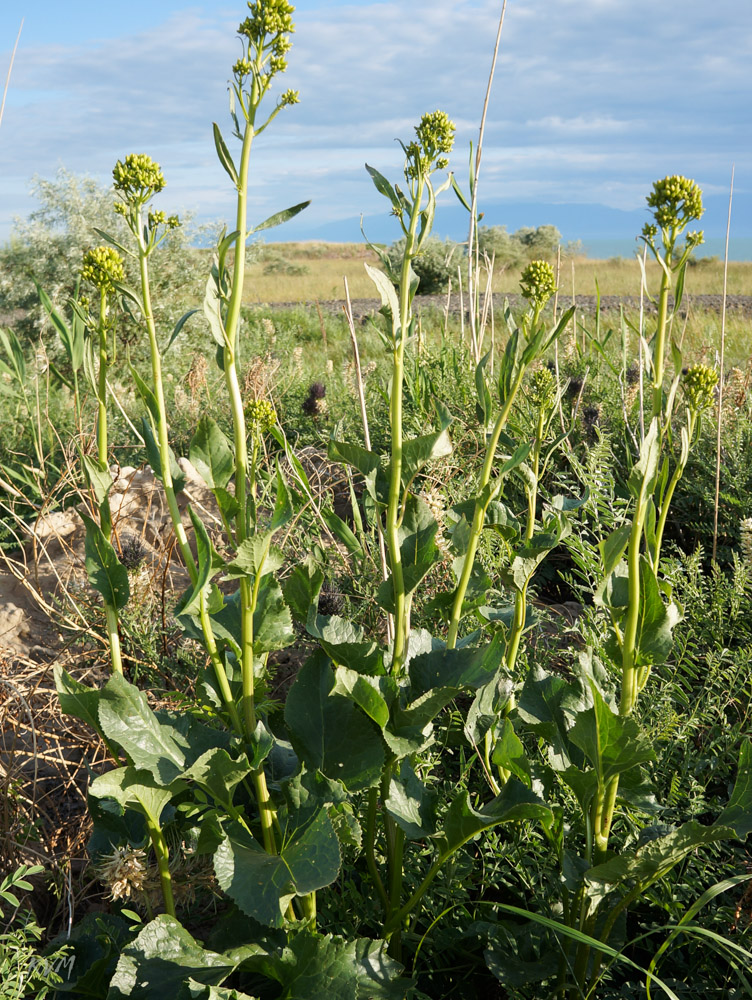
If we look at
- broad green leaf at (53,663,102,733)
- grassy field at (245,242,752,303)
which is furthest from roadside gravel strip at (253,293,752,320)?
broad green leaf at (53,663,102,733)

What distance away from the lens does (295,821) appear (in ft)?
3.61

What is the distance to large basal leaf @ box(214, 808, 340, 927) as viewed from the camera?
38.4 inches

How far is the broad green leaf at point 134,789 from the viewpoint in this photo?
1.02 meters

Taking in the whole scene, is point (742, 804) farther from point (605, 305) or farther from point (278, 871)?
point (605, 305)

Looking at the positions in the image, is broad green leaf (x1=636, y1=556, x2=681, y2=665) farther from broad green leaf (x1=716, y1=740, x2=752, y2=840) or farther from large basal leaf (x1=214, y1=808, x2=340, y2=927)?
large basal leaf (x1=214, y1=808, x2=340, y2=927)

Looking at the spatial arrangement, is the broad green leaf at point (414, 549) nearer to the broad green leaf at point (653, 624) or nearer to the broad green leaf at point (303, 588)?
the broad green leaf at point (303, 588)

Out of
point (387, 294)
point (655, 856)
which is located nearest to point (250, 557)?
point (387, 294)

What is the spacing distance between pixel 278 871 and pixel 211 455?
55 centimetres

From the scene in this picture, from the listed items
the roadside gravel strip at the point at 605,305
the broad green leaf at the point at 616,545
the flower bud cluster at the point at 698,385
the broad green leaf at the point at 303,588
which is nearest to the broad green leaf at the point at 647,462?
the broad green leaf at the point at 616,545

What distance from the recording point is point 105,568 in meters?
1.13

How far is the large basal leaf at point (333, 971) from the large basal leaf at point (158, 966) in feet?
0.28

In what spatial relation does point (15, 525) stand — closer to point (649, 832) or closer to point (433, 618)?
point (433, 618)

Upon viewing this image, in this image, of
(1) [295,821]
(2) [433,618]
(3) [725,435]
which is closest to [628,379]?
(3) [725,435]

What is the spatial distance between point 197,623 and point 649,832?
2.52ft
